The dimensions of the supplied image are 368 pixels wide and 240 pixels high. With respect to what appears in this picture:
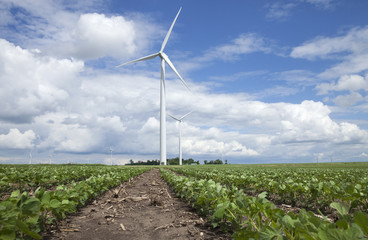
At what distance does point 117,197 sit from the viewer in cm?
1022

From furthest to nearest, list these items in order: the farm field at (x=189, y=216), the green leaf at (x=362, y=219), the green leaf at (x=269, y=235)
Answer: the farm field at (x=189, y=216), the green leaf at (x=269, y=235), the green leaf at (x=362, y=219)

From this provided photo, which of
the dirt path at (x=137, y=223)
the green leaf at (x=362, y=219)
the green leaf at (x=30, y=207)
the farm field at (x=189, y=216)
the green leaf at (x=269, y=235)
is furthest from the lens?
the dirt path at (x=137, y=223)

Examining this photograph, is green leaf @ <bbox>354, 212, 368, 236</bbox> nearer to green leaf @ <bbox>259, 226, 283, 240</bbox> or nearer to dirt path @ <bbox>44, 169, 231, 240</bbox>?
green leaf @ <bbox>259, 226, 283, 240</bbox>

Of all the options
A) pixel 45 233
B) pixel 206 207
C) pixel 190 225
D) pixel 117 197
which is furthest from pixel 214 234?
pixel 117 197

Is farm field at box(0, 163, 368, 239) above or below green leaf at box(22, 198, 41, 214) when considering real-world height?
below

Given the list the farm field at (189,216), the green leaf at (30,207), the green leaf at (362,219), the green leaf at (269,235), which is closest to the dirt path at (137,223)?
the farm field at (189,216)

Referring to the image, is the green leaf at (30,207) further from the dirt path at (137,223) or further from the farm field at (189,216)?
the dirt path at (137,223)

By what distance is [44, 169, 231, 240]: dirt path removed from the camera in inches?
214

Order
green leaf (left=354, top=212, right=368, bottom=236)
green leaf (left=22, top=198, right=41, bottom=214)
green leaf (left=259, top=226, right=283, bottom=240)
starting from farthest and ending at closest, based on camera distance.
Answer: green leaf (left=22, top=198, right=41, bottom=214) → green leaf (left=259, top=226, right=283, bottom=240) → green leaf (left=354, top=212, right=368, bottom=236)

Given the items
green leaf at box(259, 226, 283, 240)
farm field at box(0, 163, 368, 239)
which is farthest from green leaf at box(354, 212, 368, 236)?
green leaf at box(259, 226, 283, 240)

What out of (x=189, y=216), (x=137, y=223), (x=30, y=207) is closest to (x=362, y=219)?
(x=30, y=207)

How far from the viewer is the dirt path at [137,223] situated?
5433 mm

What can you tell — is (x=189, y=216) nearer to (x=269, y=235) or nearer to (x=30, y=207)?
(x=30, y=207)

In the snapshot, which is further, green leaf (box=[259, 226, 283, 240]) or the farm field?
the farm field
